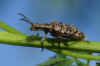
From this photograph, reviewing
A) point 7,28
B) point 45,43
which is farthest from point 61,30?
point 7,28

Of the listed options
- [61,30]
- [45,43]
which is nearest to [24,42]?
[45,43]

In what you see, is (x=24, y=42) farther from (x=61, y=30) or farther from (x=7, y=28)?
(x=61, y=30)

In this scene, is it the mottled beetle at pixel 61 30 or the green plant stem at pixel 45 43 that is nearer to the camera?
the green plant stem at pixel 45 43

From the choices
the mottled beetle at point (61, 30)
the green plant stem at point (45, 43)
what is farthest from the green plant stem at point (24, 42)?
the mottled beetle at point (61, 30)

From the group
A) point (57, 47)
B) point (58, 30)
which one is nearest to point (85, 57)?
point (57, 47)

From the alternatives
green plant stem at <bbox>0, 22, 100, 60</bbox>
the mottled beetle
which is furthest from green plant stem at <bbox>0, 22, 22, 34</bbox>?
the mottled beetle

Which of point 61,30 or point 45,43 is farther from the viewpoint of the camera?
point 61,30

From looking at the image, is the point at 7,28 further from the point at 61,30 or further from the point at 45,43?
the point at 61,30

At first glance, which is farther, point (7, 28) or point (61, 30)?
point (61, 30)

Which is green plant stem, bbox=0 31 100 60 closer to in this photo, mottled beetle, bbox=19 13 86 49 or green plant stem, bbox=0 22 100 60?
green plant stem, bbox=0 22 100 60

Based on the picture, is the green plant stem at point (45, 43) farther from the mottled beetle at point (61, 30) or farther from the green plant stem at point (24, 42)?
the mottled beetle at point (61, 30)

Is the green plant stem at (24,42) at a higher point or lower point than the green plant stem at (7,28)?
lower
